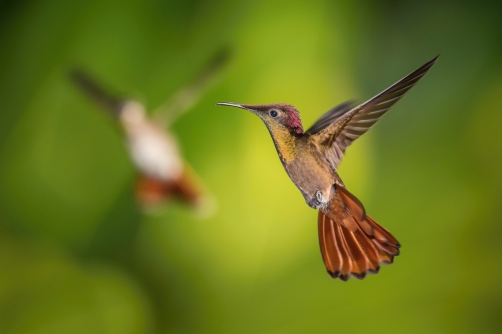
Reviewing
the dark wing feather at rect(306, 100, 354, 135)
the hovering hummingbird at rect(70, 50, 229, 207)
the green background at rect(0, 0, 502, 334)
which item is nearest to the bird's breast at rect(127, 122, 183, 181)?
the hovering hummingbird at rect(70, 50, 229, 207)

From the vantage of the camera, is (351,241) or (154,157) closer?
(351,241)

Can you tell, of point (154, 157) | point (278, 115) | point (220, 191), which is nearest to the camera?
point (278, 115)

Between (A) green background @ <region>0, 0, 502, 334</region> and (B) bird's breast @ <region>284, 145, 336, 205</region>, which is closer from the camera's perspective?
(B) bird's breast @ <region>284, 145, 336, 205</region>

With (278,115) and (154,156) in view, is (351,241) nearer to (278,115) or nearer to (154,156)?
(278,115)

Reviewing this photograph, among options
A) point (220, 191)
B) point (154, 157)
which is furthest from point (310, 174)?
point (220, 191)

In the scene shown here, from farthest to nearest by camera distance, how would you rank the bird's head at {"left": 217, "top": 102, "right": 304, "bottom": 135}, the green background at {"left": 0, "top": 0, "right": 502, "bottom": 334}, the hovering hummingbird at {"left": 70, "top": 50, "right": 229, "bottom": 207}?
the green background at {"left": 0, "top": 0, "right": 502, "bottom": 334} < the hovering hummingbird at {"left": 70, "top": 50, "right": 229, "bottom": 207} < the bird's head at {"left": 217, "top": 102, "right": 304, "bottom": 135}

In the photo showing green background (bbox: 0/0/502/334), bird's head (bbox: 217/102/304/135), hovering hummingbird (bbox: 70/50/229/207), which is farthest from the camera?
green background (bbox: 0/0/502/334)

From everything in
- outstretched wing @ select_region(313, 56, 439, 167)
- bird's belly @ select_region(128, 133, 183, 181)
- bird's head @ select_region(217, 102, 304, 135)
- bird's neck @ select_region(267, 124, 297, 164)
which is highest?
outstretched wing @ select_region(313, 56, 439, 167)

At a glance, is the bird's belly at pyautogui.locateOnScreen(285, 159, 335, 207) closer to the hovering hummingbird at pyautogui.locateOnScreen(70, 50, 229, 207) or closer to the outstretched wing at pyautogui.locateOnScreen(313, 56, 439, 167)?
the outstretched wing at pyautogui.locateOnScreen(313, 56, 439, 167)
